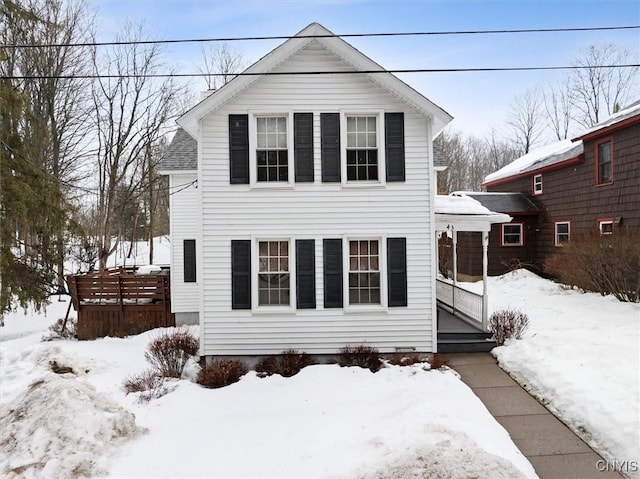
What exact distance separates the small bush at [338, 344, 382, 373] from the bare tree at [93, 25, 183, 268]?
1717 centimetres

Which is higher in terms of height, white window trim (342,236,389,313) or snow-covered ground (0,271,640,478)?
white window trim (342,236,389,313)

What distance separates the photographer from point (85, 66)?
66.4 feet

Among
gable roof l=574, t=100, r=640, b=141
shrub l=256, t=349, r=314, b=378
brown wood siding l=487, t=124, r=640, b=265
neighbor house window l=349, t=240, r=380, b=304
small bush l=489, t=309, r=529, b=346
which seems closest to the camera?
shrub l=256, t=349, r=314, b=378

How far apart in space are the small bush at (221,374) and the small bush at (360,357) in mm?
2144

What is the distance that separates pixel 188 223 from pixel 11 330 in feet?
29.2

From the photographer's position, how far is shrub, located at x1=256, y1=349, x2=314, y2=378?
805 cm

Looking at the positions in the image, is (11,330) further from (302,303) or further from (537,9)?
(537,9)

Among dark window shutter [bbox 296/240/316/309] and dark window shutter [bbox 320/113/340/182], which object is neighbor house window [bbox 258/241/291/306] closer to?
dark window shutter [bbox 296/240/316/309]

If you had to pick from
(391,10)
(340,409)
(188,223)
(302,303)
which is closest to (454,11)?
(391,10)

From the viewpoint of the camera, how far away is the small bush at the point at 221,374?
768 cm

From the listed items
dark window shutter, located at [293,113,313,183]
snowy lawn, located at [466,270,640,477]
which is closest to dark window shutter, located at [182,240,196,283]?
dark window shutter, located at [293,113,313,183]

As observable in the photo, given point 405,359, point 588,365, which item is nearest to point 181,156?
point 405,359

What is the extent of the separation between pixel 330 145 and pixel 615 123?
38.8 feet

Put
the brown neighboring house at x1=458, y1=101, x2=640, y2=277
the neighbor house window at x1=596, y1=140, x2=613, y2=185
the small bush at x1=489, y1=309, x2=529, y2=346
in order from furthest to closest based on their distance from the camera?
the neighbor house window at x1=596, y1=140, x2=613, y2=185, the brown neighboring house at x1=458, y1=101, x2=640, y2=277, the small bush at x1=489, y1=309, x2=529, y2=346
